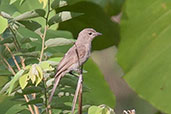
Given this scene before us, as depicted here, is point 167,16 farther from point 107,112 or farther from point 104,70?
point 104,70

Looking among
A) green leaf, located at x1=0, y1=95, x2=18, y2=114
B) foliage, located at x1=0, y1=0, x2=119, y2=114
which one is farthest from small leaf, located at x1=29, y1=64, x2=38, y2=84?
green leaf, located at x1=0, y1=95, x2=18, y2=114

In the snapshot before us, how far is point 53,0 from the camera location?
66.5 inches

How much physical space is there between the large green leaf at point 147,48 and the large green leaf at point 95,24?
0.09m

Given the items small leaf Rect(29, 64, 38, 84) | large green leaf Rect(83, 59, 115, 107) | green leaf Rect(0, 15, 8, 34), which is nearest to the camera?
small leaf Rect(29, 64, 38, 84)

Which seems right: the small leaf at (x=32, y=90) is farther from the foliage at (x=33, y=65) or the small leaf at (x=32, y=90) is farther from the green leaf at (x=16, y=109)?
the green leaf at (x=16, y=109)

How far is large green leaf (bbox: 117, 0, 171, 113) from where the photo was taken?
2.68 metres

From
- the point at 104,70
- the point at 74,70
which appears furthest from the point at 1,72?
the point at 104,70

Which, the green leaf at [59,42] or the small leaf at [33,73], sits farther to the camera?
the green leaf at [59,42]

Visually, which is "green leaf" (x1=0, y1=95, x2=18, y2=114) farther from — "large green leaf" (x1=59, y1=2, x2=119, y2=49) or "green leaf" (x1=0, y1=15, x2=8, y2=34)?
"large green leaf" (x1=59, y1=2, x2=119, y2=49)

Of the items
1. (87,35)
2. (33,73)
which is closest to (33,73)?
(33,73)

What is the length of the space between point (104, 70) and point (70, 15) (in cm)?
444

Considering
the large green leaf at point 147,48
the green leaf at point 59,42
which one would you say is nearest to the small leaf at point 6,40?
the green leaf at point 59,42

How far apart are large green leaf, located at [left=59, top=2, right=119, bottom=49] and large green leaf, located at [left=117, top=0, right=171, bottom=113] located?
0.30 ft

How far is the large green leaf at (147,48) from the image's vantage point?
8.79ft
